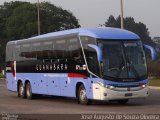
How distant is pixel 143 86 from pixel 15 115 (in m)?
5.76

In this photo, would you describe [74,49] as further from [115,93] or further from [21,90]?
[21,90]

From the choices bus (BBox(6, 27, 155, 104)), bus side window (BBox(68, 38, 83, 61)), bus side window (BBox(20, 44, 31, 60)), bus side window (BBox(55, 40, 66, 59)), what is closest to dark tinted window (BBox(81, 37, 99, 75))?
bus (BBox(6, 27, 155, 104))

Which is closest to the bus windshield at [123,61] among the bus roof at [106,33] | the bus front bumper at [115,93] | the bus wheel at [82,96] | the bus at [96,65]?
the bus at [96,65]

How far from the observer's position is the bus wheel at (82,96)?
22.4 metres

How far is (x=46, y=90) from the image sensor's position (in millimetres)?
26547

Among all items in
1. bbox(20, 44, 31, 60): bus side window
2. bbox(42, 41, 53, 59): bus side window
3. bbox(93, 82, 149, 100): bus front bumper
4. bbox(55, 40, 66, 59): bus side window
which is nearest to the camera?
bbox(93, 82, 149, 100): bus front bumper

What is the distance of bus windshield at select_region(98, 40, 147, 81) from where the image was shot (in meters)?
Answer: 21.4

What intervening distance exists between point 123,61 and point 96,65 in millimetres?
1106

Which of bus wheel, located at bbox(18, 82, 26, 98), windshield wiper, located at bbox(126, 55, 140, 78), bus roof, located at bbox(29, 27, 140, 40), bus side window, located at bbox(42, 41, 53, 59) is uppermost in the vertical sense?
bus roof, located at bbox(29, 27, 140, 40)

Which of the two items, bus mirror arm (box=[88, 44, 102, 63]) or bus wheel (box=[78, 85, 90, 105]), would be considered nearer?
bus mirror arm (box=[88, 44, 102, 63])

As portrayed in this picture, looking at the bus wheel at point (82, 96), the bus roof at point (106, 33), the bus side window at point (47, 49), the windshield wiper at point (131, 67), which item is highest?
the bus roof at point (106, 33)

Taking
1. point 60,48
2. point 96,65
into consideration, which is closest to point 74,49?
point 60,48

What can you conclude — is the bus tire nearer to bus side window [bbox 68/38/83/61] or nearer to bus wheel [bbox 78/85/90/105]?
bus side window [bbox 68/38/83/61]

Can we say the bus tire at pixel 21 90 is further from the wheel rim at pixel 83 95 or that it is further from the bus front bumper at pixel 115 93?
the bus front bumper at pixel 115 93
